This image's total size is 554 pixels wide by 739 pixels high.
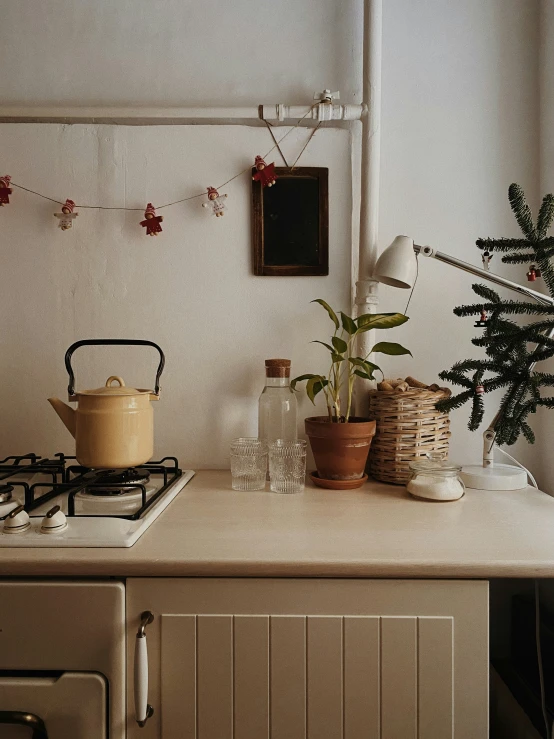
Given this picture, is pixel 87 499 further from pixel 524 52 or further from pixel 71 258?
pixel 524 52

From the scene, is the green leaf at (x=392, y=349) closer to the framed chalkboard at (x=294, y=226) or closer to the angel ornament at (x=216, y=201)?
the framed chalkboard at (x=294, y=226)

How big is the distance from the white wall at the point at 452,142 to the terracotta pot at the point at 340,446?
1.13 feet

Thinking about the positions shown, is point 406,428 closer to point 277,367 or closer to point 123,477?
point 277,367

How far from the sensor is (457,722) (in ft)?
2.80

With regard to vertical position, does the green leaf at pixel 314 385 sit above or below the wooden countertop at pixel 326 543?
above

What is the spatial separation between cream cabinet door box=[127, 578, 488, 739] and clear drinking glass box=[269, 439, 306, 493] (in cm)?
41

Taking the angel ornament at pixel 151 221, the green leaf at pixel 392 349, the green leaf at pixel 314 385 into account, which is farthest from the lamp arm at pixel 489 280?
the angel ornament at pixel 151 221

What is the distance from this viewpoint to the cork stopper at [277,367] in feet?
4.58

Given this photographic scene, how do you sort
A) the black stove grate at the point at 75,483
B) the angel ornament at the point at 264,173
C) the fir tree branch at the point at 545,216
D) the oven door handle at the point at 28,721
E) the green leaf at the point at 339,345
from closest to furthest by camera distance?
1. the oven door handle at the point at 28,721
2. the black stove grate at the point at 75,483
3. the fir tree branch at the point at 545,216
4. the green leaf at the point at 339,345
5. the angel ornament at the point at 264,173

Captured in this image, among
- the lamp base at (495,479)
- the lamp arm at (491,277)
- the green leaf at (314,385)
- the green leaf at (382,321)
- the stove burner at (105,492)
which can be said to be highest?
the lamp arm at (491,277)

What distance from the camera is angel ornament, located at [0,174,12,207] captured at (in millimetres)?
1475

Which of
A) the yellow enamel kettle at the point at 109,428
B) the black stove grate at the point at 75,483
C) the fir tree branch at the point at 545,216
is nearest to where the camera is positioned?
the black stove grate at the point at 75,483

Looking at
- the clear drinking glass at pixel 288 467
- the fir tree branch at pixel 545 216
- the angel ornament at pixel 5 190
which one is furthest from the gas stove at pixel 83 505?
the fir tree branch at pixel 545 216

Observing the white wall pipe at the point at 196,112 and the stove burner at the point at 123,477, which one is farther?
the white wall pipe at the point at 196,112
